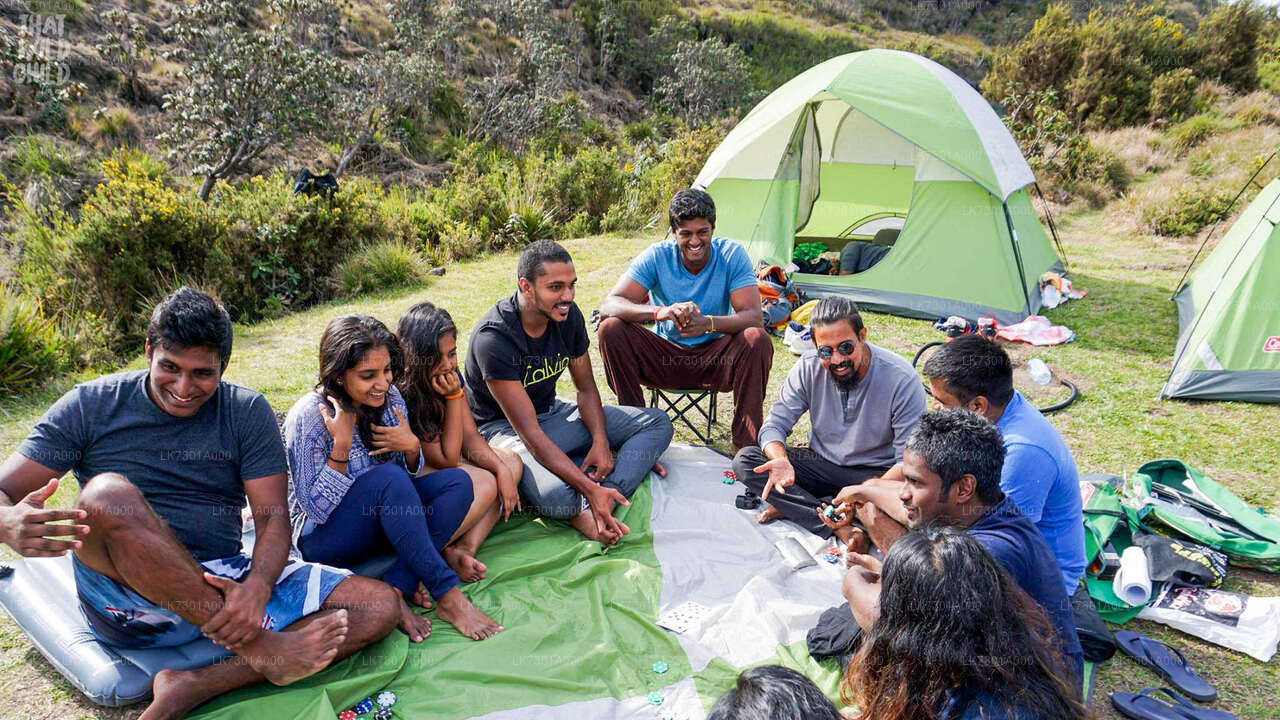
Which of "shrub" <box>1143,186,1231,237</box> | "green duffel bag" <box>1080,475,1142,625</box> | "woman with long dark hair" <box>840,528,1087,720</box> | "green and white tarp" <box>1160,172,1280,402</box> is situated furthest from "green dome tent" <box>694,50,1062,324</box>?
"woman with long dark hair" <box>840,528,1087,720</box>

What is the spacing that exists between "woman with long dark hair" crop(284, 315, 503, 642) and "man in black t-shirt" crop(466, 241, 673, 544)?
67 centimetres

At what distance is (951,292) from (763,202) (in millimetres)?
1969

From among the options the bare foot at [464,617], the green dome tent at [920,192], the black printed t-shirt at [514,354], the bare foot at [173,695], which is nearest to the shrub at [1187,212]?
the green dome tent at [920,192]

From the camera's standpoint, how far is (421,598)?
2793mm

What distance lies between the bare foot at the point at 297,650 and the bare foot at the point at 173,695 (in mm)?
165

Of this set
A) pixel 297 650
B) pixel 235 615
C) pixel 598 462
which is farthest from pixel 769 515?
pixel 235 615

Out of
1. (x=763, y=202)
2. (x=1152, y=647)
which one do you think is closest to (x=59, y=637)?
(x=1152, y=647)

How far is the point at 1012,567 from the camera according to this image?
195 centimetres

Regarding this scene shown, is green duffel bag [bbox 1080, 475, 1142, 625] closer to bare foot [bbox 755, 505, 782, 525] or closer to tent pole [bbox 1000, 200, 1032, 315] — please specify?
bare foot [bbox 755, 505, 782, 525]

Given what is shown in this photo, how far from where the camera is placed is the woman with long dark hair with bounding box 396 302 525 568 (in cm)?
300

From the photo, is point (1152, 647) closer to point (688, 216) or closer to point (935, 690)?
point (935, 690)

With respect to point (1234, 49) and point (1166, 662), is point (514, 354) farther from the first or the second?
point (1234, 49)

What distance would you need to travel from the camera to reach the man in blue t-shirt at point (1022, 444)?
2.36 m

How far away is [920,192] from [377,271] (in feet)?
18.8
